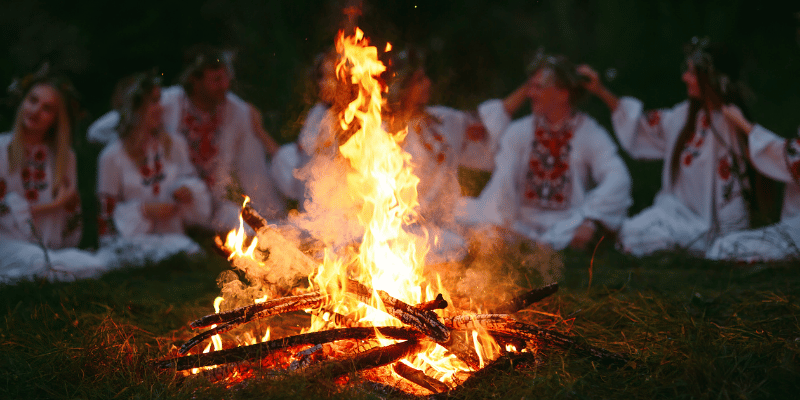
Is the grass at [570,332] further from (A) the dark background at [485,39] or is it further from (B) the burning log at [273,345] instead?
(A) the dark background at [485,39]

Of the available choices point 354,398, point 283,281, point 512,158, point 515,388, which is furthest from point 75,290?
point 512,158

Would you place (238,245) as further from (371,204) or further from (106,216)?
(106,216)

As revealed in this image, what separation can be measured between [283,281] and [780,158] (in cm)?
417

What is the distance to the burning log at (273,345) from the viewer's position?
87.7 inches

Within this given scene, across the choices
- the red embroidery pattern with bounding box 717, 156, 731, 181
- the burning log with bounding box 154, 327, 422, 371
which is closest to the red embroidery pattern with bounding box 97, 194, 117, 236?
the burning log with bounding box 154, 327, 422, 371

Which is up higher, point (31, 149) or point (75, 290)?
point (31, 149)

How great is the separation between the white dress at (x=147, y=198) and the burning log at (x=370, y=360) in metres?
3.26

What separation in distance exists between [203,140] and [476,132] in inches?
108

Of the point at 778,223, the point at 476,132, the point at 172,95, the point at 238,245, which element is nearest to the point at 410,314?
the point at 238,245

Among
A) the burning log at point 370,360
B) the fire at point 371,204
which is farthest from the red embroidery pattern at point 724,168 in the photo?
the burning log at point 370,360

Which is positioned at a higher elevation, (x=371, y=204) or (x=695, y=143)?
(x=371, y=204)

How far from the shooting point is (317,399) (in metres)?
1.98

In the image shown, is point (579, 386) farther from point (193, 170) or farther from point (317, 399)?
point (193, 170)

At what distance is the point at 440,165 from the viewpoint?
5117 mm
